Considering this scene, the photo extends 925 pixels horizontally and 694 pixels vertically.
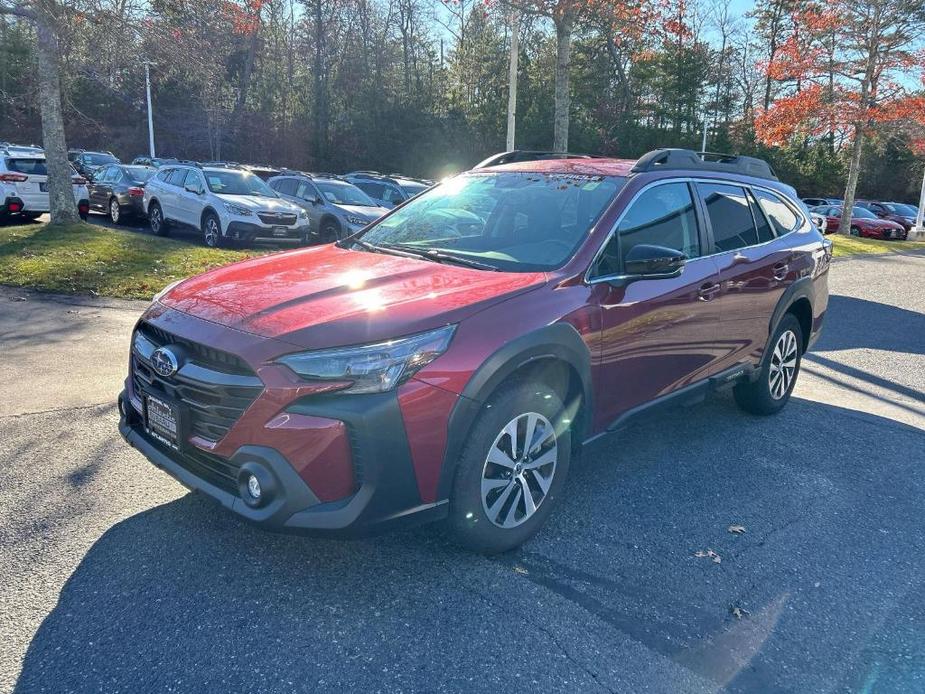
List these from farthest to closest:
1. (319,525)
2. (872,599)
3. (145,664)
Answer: (872,599) < (319,525) < (145,664)

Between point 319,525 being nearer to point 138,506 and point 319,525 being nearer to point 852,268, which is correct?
point 138,506

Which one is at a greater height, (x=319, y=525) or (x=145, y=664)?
(x=319, y=525)

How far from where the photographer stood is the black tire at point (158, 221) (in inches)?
593

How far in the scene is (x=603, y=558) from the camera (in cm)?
341

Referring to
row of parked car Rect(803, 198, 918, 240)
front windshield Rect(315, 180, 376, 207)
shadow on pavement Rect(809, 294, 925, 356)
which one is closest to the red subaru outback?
shadow on pavement Rect(809, 294, 925, 356)

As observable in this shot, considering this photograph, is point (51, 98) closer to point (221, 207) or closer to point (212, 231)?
point (221, 207)

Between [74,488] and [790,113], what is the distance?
23169 mm

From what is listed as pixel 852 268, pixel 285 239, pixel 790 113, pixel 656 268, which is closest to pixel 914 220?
pixel 790 113

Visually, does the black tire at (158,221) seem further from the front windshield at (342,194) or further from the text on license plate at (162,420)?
the text on license plate at (162,420)

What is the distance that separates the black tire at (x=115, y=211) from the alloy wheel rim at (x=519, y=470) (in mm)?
16188

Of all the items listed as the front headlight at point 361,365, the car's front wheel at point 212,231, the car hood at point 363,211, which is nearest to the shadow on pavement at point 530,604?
the front headlight at point 361,365

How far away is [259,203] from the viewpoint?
45.1 ft

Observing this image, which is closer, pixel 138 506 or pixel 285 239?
pixel 138 506

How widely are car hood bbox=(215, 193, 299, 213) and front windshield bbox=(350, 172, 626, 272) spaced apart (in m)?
9.52
